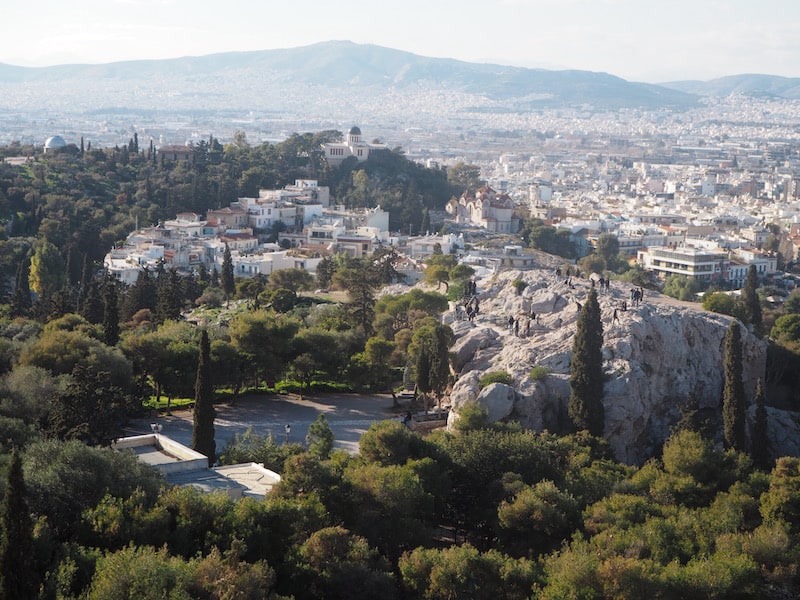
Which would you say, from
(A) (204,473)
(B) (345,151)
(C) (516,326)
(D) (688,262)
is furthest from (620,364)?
(B) (345,151)

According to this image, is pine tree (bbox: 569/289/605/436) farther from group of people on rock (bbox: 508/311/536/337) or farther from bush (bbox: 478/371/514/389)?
group of people on rock (bbox: 508/311/536/337)

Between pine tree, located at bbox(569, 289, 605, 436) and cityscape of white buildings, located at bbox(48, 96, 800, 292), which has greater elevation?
pine tree, located at bbox(569, 289, 605, 436)

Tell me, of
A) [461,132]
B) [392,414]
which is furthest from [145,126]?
[392,414]

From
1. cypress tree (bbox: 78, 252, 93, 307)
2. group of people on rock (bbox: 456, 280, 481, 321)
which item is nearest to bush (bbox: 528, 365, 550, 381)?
group of people on rock (bbox: 456, 280, 481, 321)

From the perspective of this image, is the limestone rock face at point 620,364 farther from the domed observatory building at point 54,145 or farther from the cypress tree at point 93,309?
the domed observatory building at point 54,145

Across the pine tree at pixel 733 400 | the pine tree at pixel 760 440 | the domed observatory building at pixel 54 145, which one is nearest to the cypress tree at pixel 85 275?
the pine tree at pixel 733 400

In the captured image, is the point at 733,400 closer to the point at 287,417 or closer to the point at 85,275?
the point at 287,417
